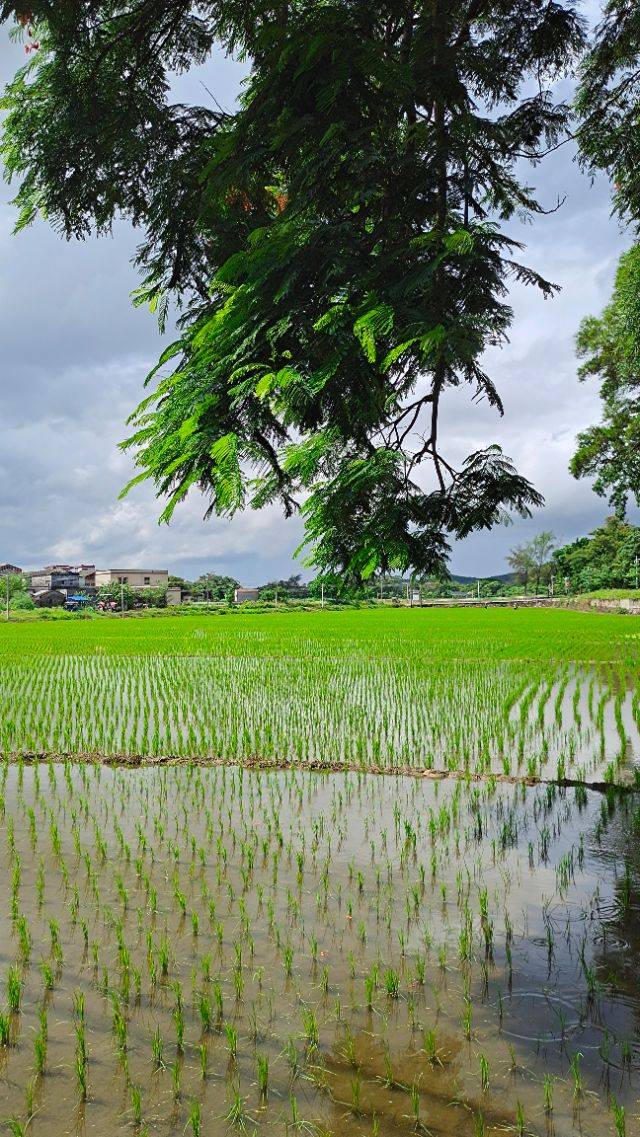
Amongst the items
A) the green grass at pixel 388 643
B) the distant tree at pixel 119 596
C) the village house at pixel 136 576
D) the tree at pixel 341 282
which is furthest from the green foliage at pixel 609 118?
the village house at pixel 136 576

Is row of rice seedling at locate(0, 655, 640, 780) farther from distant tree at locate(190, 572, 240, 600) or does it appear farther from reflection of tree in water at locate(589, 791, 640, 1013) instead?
distant tree at locate(190, 572, 240, 600)

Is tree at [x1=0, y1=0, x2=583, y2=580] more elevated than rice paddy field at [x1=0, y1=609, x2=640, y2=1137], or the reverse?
tree at [x1=0, y1=0, x2=583, y2=580]

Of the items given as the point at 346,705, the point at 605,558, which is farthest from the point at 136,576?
the point at 346,705

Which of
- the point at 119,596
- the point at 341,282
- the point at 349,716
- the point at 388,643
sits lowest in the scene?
the point at 349,716

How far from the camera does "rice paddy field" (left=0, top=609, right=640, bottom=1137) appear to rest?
3283 mm

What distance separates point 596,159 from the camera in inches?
254

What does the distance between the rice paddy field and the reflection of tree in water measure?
0.02m

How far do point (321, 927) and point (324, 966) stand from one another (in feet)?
1.54

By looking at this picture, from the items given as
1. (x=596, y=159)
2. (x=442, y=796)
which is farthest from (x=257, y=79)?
(x=442, y=796)

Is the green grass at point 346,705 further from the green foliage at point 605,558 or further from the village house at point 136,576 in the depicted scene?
the village house at point 136,576

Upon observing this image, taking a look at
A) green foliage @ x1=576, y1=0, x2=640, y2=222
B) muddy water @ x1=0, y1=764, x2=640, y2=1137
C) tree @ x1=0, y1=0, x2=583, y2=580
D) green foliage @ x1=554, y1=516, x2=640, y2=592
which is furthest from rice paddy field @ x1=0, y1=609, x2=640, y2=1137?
green foliage @ x1=554, y1=516, x2=640, y2=592

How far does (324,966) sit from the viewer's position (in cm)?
428

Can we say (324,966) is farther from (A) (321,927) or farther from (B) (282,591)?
(B) (282,591)

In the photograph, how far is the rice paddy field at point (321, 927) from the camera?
328cm
